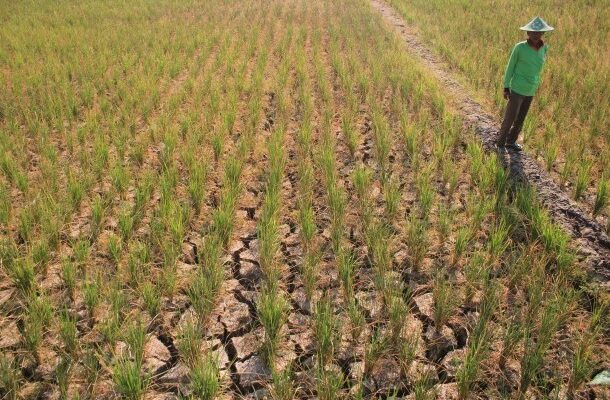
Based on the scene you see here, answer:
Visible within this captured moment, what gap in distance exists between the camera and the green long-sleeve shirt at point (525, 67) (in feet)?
12.5

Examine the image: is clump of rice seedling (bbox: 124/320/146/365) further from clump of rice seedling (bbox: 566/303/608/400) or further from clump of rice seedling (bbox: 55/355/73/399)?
clump of rice seedling (bbox: 566/303/608/400)

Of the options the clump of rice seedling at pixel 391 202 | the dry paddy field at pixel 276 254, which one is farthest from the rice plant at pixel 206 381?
the clump of rice seedling at pixel 391 202

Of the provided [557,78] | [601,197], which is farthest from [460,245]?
[557,78]

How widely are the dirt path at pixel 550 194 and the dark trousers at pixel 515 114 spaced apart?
0.19 metres

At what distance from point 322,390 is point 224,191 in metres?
1.80

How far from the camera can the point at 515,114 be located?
13.2 ft

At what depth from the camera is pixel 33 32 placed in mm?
7578

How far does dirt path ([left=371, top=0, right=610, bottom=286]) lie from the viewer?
266cm

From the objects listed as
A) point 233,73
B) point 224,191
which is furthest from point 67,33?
point 224,191

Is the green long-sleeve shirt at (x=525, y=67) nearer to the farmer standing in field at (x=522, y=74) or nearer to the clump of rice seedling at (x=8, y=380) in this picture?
the farmer standing in field at (x=522, y=74)

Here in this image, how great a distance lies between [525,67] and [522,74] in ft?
0.21

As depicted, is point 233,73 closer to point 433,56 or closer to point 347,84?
point 347,84

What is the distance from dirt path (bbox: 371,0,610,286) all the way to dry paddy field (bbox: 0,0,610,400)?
0.11 meters

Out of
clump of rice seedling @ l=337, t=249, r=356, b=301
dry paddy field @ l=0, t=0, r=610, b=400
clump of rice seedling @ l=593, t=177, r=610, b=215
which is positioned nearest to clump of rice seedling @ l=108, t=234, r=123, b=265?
dry paddy field @ l=0, t=0, r=610, b=400
